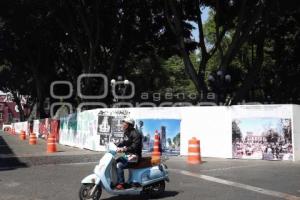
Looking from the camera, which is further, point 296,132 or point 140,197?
point 296,132

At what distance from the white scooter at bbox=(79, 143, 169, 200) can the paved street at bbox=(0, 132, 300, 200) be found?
1.16 ft

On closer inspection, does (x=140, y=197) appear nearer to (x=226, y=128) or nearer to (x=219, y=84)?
(x=226, y=128)

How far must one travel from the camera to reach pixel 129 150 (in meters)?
11.2

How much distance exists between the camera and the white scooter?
10.6 meters

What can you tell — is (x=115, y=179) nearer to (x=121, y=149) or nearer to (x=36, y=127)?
(x=121, y=149)

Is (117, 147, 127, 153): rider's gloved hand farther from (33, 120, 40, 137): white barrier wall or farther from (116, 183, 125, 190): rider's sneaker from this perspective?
(33, 120, 40, 137): white barrier wall

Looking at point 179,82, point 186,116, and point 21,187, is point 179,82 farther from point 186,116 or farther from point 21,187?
point 21,187

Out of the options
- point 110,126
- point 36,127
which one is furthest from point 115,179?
point 36,127

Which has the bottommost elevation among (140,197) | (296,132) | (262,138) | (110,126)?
(140,197)

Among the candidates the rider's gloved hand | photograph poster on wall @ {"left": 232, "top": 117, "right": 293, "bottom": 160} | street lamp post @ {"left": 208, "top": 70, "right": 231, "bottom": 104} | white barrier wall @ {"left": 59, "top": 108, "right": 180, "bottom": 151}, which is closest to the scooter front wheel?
the rider's gloved hand

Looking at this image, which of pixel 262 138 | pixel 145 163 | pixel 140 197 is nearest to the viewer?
pixel 145 163

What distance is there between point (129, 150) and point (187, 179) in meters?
3.96

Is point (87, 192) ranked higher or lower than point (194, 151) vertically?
lower

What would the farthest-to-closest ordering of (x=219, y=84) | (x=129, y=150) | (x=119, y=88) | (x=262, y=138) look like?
(x=119, y=88) < (x=219, y=84) < (x=262, y=138) < (x=129, y=150)
